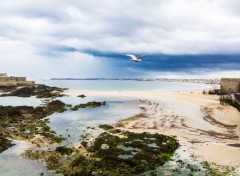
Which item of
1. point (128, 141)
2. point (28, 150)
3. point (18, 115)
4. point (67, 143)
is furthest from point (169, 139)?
point (18, 115)

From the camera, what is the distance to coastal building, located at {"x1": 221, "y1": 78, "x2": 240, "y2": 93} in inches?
3156

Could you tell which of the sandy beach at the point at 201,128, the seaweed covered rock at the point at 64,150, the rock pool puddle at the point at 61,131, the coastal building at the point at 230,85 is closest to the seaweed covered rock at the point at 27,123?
the rock pool puddle at the point at 61,131

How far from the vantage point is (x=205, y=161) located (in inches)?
992

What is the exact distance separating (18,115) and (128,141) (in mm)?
21605

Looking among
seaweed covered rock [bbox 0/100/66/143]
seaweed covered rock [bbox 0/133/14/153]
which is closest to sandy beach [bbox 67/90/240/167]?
seaweed covered rock [bbox 0/100/66/143]

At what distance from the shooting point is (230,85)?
8269 cm

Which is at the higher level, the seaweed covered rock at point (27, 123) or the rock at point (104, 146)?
the seaweed covered rock at point (27, 123)

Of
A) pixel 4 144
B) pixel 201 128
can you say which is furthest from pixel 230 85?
pixel 4 144

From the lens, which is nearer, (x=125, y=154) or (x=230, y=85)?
(x=125, y=154)

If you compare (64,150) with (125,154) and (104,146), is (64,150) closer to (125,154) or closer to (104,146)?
(104,146)

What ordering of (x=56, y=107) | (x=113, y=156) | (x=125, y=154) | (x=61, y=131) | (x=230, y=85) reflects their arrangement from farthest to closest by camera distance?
1. (x=230, y=85)
2. (x=56, y=107)
3. (x=61, y=131)
4. (x=125, y=154)
5. (x=113, y=156)

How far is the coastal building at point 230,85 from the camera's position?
80.2 metres

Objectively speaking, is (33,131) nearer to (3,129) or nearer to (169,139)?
(3,129)

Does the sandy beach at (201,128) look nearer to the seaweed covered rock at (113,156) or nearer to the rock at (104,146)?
the seaweed covered rock at (113,156)
